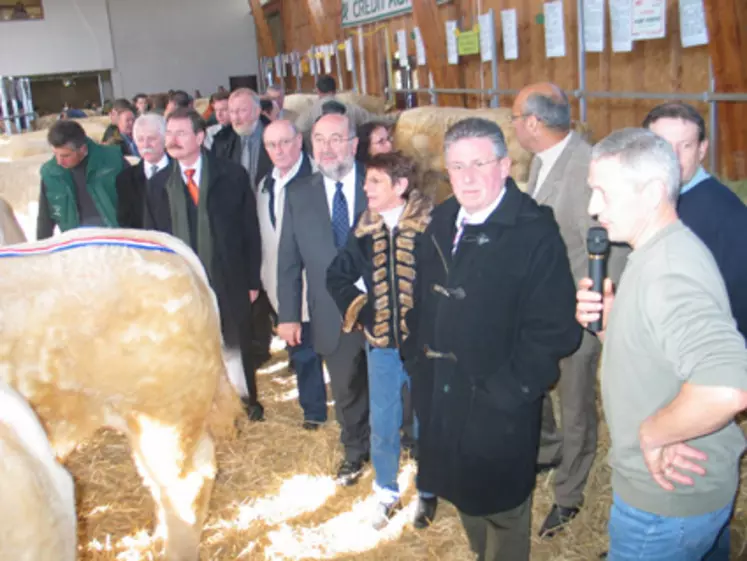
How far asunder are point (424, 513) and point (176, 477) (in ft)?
4.04

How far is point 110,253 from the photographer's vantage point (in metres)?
2.62

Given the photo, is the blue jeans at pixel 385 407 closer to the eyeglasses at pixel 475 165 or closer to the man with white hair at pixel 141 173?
the eyeglasses at pixel 475 165

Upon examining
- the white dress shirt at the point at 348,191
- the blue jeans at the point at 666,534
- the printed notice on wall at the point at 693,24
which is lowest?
the blue jeans at the point at 666,534

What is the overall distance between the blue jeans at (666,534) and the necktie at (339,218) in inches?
80.7

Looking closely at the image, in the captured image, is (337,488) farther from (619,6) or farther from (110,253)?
(619,6)

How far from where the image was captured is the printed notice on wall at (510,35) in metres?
7.18

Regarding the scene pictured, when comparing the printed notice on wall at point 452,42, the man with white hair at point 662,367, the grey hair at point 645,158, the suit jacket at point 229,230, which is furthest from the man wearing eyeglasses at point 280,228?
the printed notice on wall at point 452,42

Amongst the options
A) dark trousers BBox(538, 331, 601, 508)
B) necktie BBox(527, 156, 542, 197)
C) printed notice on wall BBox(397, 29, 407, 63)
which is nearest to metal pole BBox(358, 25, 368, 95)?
printed notice on wall BBox(397, 29, 407, 63)

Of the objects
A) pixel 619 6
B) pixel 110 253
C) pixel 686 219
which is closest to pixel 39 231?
pixel 110 253

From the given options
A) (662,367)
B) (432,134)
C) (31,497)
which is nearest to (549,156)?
(662,367)

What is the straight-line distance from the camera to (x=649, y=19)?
5152 mm

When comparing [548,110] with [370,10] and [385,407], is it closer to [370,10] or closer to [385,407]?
[385,407]

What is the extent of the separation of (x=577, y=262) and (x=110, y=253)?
1.93m

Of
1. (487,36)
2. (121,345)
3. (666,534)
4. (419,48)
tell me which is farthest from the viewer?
(419,48)
